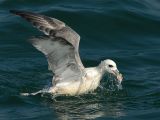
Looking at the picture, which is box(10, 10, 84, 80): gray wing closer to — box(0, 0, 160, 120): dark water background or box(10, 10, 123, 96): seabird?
box(10, 10, 123, 96): seabird

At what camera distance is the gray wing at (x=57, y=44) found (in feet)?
43.5

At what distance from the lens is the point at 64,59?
45.8 ft

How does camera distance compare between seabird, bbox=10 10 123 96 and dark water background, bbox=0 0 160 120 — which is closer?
seabird, bbox=10 10 123 96

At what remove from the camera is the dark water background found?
14.3 m

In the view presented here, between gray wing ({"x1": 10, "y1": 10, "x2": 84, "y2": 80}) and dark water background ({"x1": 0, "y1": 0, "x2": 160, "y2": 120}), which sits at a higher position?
gray wing ({"x1": 10, "y1": 10, "x2": 84, "y2": 80})

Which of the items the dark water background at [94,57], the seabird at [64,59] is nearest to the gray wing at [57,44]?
the seabird at [64,59]

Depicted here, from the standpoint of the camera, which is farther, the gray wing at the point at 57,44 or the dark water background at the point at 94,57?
the dark water background at the point at 94,57

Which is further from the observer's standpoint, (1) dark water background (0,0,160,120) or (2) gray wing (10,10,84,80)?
(1) dark water background (0,0,160,120)

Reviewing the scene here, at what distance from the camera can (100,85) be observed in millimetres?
15602

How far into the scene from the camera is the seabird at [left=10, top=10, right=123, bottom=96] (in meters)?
13.3

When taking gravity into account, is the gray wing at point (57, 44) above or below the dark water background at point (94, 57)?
above

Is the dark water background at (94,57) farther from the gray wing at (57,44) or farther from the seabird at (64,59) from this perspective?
the gray wing at (57,44)

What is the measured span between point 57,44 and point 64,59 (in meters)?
0.70

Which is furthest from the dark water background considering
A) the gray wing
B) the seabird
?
the gray wing
